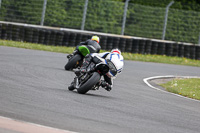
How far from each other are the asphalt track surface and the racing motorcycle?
188mm

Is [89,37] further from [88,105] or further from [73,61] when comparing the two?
[88,105]

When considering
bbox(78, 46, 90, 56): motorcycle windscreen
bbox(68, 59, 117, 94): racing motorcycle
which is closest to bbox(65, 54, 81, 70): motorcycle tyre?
bbox(78, 46, 90, 56): motorcycle windscreen

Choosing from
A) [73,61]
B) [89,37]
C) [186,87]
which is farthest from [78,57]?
[89,37]

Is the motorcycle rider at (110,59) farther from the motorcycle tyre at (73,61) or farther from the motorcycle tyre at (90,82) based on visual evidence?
the motorcycle tyre at (73,61)

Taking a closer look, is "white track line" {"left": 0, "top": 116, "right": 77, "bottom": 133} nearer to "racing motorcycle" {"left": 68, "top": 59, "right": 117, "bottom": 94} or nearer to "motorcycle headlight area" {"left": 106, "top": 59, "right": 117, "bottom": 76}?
"racing motorcycle" {"left": 68, "top": 59, "right": 117, "bottom": 94}

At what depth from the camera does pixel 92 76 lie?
354 inches

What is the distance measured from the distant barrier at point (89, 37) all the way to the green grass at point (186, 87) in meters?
6.93

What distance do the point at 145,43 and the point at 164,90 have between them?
32.5 ft

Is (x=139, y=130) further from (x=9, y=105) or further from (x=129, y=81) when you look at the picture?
(x=129, y=81)

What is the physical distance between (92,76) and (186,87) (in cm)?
513

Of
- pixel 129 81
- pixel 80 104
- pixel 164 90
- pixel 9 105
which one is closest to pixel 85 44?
pixel 129 81

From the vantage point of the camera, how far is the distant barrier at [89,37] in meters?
20.5

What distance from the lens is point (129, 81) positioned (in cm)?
1354

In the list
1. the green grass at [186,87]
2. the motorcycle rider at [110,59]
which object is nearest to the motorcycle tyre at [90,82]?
the motorcycle rider at [110,59]
